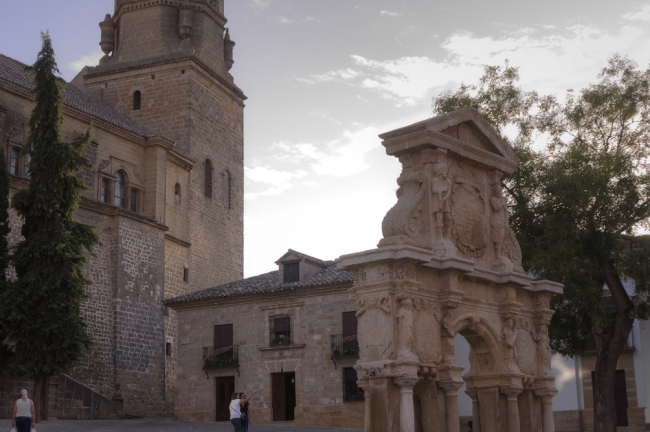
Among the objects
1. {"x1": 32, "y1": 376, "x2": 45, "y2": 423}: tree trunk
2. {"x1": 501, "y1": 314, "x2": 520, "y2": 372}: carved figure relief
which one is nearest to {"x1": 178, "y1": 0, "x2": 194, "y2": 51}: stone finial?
{"x1": 32, "y1": 376, "x2": 45, "y2": 423}: tree trunk

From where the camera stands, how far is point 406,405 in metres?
12.9

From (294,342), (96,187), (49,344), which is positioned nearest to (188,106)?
(96,187)

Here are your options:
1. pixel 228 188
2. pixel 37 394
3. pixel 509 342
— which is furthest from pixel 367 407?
pixel 228 188

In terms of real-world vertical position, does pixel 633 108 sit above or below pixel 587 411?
above

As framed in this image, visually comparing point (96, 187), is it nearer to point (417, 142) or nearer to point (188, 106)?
point (188, 106)

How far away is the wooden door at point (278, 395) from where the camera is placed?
3038 cm

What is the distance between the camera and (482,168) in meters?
16.3

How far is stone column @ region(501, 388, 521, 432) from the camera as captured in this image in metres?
15.4

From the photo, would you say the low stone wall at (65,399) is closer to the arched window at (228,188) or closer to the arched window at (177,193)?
the arched window at (177,193)

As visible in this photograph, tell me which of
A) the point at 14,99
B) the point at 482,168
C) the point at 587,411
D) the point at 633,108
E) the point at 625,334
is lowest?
the point at 587,411

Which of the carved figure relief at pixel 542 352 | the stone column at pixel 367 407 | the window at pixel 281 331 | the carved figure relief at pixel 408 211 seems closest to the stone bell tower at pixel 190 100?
the window at pixel 281 331

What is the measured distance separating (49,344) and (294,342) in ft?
30.5

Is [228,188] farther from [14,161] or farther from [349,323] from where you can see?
[349,323]

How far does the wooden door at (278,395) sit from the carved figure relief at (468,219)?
16093 mm
